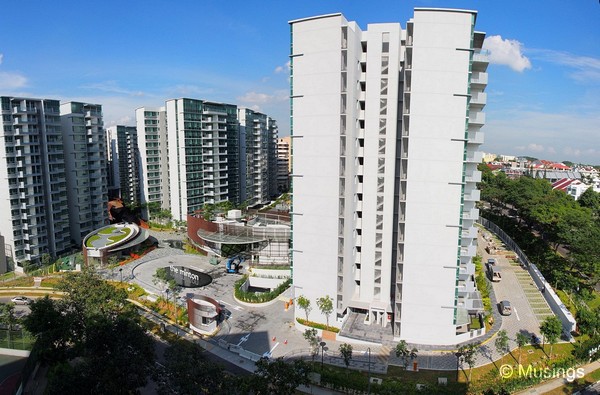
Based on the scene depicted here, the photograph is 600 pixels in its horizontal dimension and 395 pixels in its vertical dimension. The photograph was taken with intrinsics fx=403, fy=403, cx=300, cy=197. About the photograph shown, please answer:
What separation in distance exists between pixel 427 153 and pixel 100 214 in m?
52.5

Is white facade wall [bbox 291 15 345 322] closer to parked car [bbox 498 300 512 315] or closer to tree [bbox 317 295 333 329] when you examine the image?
tree [bbox 317 295 333 329]

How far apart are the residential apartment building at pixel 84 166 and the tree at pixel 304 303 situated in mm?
42236

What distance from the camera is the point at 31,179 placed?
50562mm

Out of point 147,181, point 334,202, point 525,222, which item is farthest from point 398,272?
point 147,181

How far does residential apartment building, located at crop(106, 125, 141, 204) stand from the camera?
8519cm

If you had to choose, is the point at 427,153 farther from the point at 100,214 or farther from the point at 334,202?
the point at 100,214

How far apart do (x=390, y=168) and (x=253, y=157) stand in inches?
2176

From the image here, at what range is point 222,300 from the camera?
38000 mm

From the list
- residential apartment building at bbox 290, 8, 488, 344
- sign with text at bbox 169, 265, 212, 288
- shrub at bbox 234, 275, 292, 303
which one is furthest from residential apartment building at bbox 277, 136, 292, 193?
residential apartment building at bbox 290, 8, 488, 344

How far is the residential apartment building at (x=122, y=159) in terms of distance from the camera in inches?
3354

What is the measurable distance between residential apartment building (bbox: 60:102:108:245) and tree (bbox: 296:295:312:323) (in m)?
42.2

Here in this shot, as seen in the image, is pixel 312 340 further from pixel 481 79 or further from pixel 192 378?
pixel 481 79

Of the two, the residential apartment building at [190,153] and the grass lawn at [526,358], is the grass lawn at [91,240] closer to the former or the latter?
the residential apartment building at [190,153]

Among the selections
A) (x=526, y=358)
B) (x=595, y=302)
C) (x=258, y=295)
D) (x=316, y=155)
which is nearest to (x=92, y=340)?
(x=258, y=295)
